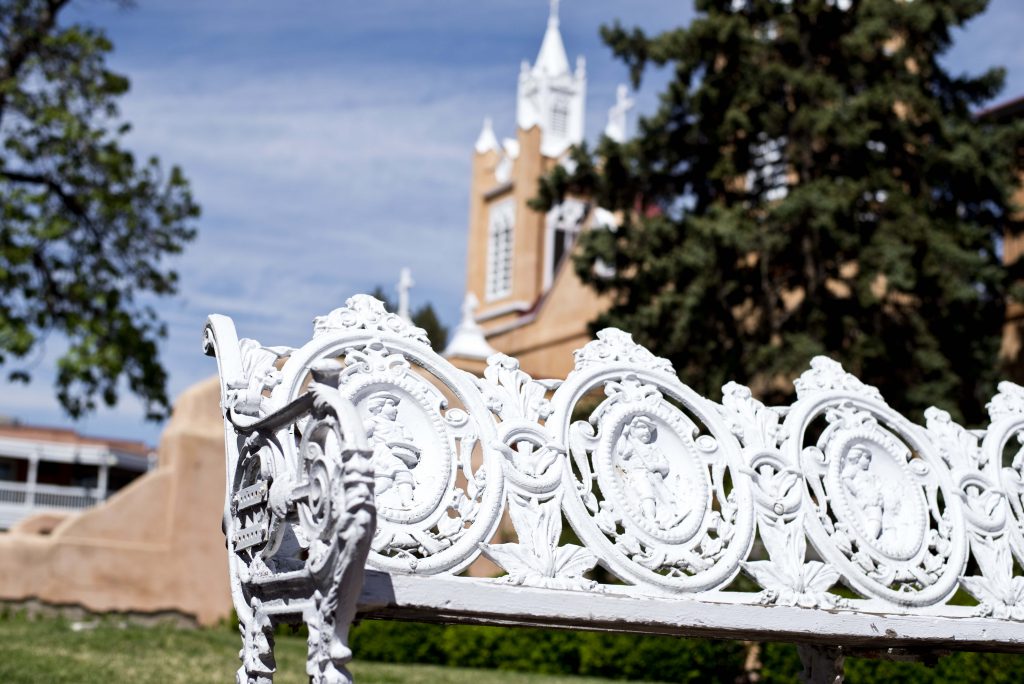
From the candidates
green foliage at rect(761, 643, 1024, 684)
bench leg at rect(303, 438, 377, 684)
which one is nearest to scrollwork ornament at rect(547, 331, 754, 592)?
bench leg at rect(303, 438, 377, 684)

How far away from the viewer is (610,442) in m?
3.66

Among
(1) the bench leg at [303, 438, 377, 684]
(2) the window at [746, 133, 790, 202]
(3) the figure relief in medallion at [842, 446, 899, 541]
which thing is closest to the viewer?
(1) the bench leg at [303, 438, 377, 684]

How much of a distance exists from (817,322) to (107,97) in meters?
8.67

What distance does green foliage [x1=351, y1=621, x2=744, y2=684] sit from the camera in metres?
11.1

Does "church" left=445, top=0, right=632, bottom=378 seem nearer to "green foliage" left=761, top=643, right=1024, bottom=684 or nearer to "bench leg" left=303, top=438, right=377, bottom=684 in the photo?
"green foliage" left=761, top=643, right=1024, bottom=684

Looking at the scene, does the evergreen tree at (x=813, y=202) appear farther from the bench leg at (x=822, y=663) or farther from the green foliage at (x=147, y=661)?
the bench leg at (x=822, y=663)

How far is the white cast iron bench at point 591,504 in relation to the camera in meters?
2.83

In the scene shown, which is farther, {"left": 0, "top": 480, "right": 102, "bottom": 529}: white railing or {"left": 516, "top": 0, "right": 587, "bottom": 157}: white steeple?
{"left": 516, "top": 0, "right": 587, "bottom": 157}: white steeple

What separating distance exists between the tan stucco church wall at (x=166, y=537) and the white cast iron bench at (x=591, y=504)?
11735 millimetres

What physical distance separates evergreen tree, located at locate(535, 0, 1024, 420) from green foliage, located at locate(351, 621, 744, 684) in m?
3.63

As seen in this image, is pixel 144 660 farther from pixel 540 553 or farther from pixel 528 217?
pixel 528 217

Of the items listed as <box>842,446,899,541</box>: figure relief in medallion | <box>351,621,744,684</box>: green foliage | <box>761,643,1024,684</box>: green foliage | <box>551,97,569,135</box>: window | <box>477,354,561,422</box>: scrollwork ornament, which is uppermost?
<box>551,97,569,135</box>: window

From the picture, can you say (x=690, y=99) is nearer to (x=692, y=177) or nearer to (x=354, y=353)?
(x=692, y=177)

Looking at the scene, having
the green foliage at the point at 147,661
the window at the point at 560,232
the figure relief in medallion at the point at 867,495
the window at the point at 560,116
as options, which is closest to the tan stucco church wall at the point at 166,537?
the green foliage at the point at 147,661
